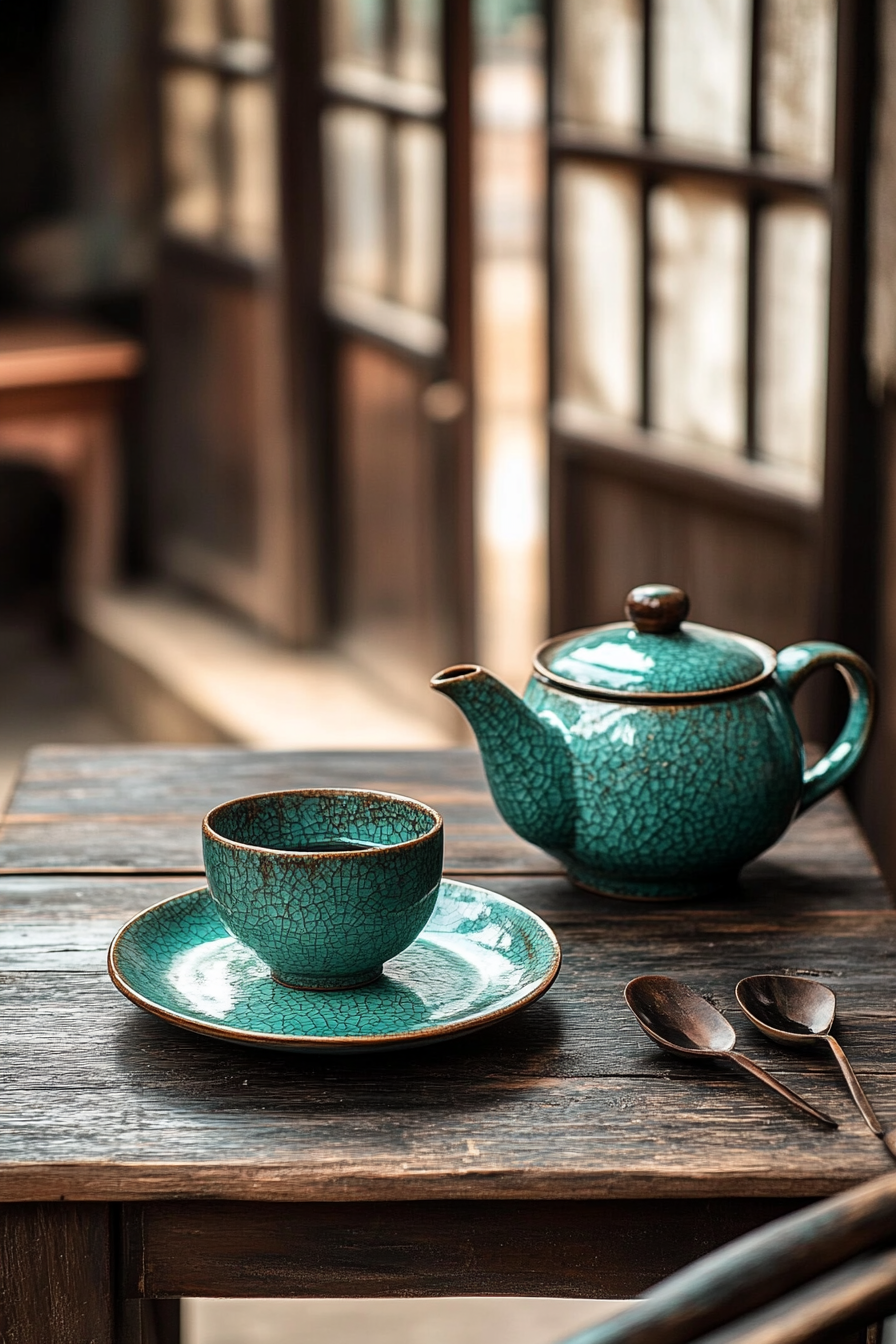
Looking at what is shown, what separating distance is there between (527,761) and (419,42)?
1941mm

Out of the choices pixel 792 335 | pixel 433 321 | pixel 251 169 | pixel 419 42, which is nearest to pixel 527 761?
pixel 792 335

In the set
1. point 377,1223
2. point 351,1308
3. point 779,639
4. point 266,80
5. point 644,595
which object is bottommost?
point 351,1308

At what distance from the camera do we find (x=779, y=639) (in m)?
2.12

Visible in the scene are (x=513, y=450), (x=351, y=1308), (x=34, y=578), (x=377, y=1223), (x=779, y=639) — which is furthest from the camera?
(x=513, y=450)

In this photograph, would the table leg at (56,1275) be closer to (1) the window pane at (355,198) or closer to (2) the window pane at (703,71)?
(2) the window pane at (703,71)

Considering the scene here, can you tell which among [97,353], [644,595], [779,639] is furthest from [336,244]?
[644,595]

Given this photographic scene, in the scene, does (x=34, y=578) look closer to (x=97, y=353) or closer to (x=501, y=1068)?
(x=97, y=353)

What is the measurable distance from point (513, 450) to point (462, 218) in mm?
2623

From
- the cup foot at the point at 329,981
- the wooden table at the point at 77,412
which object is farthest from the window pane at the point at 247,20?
the cup foot at the point at 329,981

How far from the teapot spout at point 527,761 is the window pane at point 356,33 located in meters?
2.04

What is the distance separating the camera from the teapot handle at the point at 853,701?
3.58 feet

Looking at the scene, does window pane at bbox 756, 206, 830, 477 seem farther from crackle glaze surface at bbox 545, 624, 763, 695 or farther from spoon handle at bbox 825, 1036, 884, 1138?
spoon handle at bbox 825, 1036, 884, 1138

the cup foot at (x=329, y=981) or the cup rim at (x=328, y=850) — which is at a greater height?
the cup rim at (x=328, y=850)

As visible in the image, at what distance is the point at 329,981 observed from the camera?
35.2 inches
